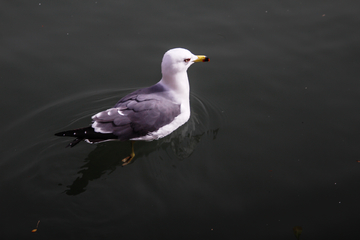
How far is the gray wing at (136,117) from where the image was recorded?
401 cm

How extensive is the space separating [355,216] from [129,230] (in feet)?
9.08

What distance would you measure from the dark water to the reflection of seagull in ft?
1.29

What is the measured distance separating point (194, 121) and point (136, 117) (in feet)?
3.86

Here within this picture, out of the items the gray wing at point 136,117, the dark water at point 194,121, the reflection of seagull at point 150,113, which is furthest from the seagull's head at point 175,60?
the dark water at point 194,121

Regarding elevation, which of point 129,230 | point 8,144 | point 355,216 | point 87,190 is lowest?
point 355,216

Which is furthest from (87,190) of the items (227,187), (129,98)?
(227,187)

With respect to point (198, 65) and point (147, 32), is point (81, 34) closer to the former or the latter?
point (147, 32)

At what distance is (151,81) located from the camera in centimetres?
545

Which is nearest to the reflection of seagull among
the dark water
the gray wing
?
the gray wing

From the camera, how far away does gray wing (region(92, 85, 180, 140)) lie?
401 centimetres

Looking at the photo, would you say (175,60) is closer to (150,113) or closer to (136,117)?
(150,113)

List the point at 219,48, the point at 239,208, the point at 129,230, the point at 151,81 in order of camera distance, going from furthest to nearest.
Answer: the point at 219,48 < the point at 151,81 < the point at 239,208 < the point at 129,230

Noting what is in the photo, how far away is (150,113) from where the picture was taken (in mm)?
4113

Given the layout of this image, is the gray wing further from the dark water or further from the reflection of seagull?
the dark water
